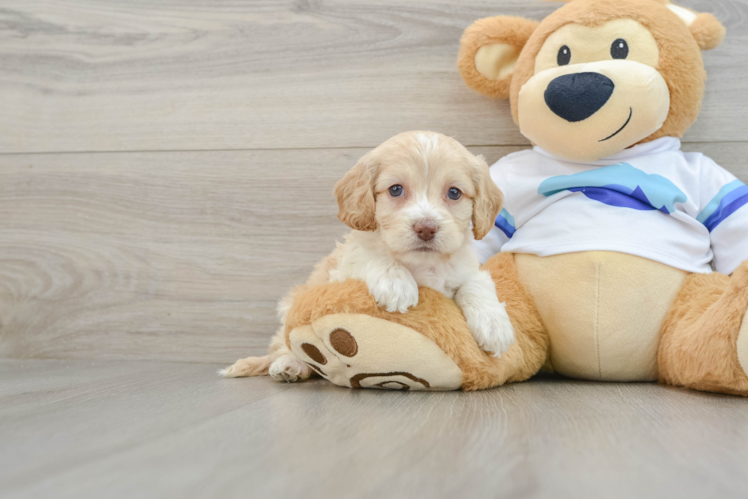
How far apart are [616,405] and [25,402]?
3.73ft

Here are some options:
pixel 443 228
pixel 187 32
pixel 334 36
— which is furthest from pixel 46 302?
pixel 443 228

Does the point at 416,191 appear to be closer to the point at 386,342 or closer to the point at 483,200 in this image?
the point at 483,200

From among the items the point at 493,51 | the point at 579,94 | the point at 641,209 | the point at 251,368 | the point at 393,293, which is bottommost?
the point at 251,368

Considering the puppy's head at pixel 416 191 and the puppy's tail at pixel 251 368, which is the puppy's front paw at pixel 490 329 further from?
the puppy's tail at pixel 251 368

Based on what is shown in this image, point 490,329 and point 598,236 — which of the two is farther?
point 598,236

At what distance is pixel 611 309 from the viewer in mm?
1260

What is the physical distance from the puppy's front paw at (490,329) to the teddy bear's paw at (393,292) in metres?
0.13

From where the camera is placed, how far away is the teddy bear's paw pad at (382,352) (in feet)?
3.59

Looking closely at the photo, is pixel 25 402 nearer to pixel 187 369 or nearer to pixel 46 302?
pixel 187 369

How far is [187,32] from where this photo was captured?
1.85 meters

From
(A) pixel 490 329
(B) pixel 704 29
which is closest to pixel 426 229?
(A) pixel 490 329

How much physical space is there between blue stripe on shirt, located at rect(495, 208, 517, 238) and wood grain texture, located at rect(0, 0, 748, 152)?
31 cm

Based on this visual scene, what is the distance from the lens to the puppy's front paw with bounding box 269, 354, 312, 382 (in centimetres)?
135

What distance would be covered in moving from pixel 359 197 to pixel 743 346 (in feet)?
2.57
